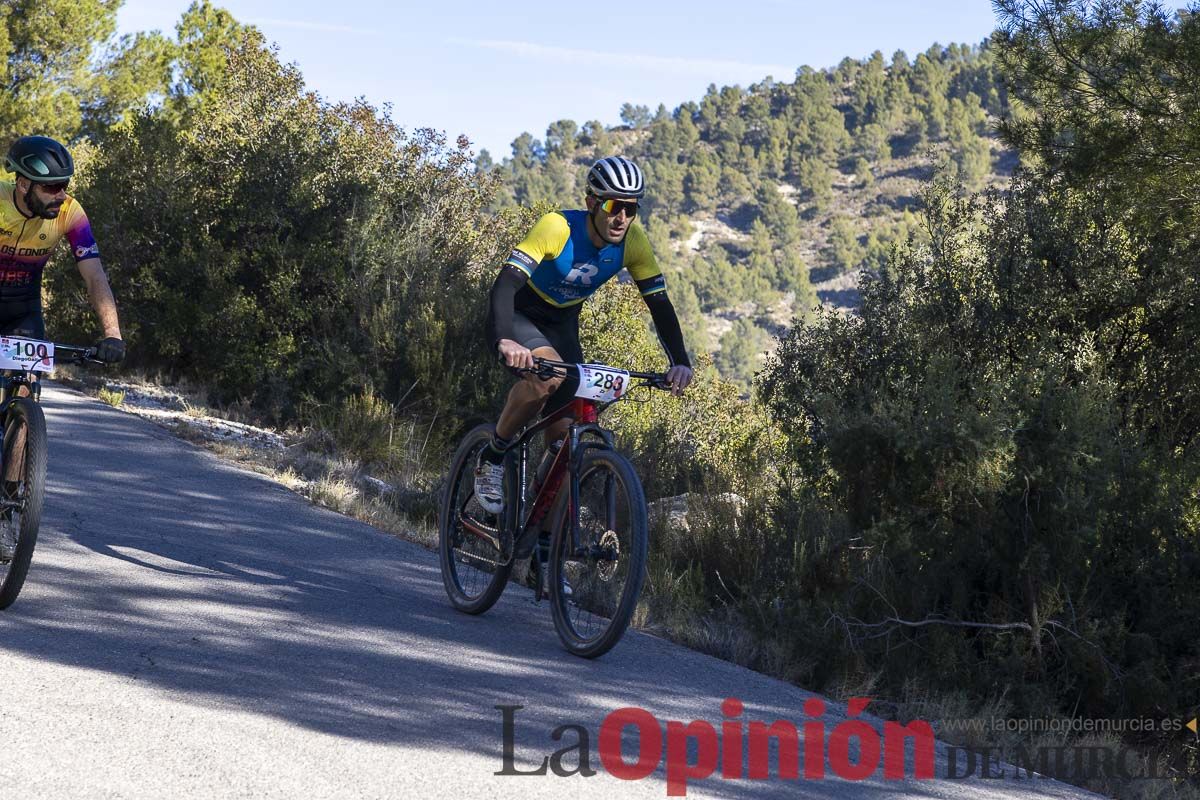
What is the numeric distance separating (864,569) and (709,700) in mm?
2005

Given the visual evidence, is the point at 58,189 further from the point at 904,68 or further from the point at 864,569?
the point at 904,68

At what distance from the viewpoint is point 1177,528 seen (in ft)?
22.7

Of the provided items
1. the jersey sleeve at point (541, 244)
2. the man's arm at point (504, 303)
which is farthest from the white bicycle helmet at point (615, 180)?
the man's arm at point (504, 303)

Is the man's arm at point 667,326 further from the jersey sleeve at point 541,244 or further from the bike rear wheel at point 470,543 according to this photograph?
the bike rear wheel at point 470,543

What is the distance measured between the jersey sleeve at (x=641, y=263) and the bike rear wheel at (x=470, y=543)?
1088mm

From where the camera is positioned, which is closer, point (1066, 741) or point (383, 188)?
point (1066, 741)

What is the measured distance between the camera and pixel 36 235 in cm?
604

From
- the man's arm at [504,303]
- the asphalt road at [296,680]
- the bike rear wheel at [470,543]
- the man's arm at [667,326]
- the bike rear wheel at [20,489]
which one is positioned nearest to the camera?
the asphalt road at [296,680]

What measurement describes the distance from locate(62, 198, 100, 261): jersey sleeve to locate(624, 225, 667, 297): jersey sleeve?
101 inches

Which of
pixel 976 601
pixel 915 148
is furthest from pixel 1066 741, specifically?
pixel 915 148

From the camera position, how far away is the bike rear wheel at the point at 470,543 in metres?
6.40

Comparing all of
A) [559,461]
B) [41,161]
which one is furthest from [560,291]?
[41,161]

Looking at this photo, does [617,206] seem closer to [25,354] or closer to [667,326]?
[667,326]

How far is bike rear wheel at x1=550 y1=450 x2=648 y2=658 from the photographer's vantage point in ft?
18.3
